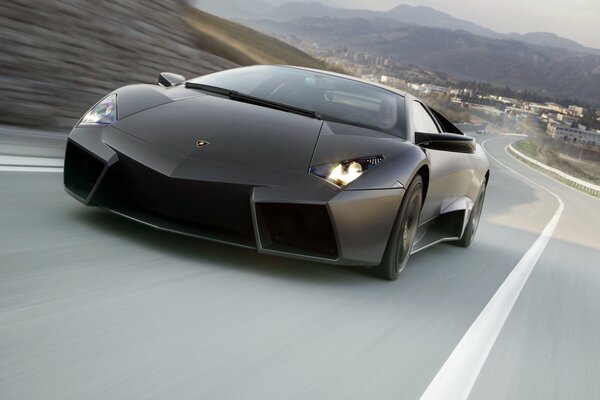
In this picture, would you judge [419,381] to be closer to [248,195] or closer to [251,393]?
[251,393]

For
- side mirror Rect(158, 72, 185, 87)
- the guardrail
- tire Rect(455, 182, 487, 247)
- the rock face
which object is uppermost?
side mirror Rect(158, 72, 185, 87)

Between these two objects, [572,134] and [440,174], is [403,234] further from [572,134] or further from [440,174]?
[572,134]

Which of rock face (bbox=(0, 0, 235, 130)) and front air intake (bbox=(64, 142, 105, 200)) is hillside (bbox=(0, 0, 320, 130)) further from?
front air intake (bbox=(64, 142, 105, 200))

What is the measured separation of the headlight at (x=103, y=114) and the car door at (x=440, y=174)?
6.07 ft

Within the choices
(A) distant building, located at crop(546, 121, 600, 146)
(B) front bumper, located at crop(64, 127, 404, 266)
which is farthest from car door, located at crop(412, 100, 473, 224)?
(A) distant building, located at crop(546, 121, 600, 146)

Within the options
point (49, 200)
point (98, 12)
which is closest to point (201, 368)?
point (49, 200)

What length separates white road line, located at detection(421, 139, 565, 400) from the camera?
3012 mm

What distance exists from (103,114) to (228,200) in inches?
39.9

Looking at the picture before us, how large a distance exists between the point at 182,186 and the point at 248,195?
0.32m

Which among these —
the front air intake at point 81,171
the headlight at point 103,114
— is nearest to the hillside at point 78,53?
the headlight at point 103,114

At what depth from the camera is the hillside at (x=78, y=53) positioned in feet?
23.1

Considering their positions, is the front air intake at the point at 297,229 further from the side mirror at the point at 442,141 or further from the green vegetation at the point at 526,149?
the green vegetation at the point at 526,149

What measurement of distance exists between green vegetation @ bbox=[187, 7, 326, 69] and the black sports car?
902cm

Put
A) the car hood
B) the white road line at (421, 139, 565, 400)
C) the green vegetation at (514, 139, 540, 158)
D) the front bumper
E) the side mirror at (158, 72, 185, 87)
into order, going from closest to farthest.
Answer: the white road line at (421, 139, 565, 400)
the front bumper
the car hood
the side mirror at (158, 72, 185, 87)
the green vegetation at (514, 139, 540, 158)
